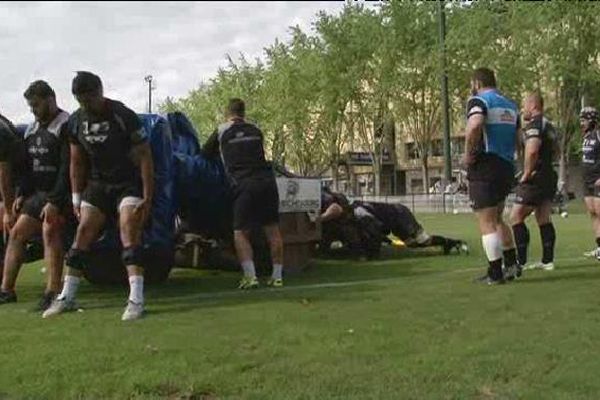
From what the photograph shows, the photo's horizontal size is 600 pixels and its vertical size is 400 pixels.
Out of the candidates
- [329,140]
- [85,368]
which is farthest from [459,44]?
[85,368]

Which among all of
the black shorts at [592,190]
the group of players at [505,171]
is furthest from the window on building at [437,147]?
the group of players at [505,171]

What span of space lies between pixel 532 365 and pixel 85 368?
8.81 ft

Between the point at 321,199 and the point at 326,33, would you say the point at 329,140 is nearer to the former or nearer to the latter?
the point at 326,33

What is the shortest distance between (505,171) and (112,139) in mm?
3797

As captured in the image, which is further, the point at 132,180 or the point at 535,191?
the point at 535,191

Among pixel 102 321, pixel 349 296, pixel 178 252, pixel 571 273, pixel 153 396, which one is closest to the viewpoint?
pixel 153 396

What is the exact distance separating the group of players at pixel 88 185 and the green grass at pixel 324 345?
1.57 ft

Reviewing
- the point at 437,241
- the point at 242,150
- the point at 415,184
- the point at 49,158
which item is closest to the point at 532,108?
the point at 242,150

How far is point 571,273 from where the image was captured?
380 inches

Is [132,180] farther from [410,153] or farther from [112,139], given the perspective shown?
[410,153]

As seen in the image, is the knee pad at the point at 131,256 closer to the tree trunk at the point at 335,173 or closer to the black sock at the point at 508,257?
the black sock at the point at 508,257

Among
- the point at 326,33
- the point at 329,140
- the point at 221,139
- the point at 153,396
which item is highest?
the point at 326,33

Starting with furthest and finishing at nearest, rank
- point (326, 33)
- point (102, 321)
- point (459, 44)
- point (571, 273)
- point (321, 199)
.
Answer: point (326, 33)
point (459, 44)
point (321, 199)
point (571, 273)
point (102, 321)

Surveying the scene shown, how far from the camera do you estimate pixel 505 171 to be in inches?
356
